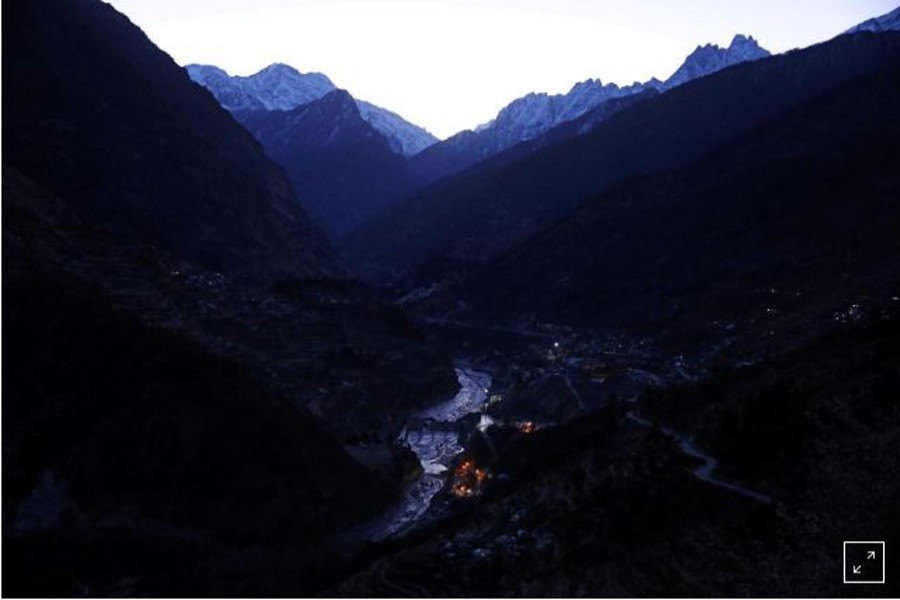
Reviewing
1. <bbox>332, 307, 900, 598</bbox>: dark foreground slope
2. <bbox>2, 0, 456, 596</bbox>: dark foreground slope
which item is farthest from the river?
<bbox>332, 307, 900, 598</bbox>: dark foreground slope

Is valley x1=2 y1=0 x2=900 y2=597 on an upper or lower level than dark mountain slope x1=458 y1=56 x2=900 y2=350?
lower

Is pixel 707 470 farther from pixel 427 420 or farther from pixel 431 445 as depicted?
pixel 427 420

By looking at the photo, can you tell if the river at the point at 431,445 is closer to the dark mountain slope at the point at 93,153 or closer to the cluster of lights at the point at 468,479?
the cluster of lights at the point at 468,479

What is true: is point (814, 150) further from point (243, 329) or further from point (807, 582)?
point (807, 582)

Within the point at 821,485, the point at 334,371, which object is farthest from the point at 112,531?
the point at 334,371

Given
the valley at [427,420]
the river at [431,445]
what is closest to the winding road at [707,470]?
the valley at [427,420]

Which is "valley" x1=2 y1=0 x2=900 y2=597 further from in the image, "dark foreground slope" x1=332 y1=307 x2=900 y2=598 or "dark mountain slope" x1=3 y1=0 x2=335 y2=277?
"dark mountain slope" x1=3 y1=0 x2=335 y2=277

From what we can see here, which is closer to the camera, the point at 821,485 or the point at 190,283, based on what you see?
the point at 821,485

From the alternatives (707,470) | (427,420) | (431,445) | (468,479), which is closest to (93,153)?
(427,420)
